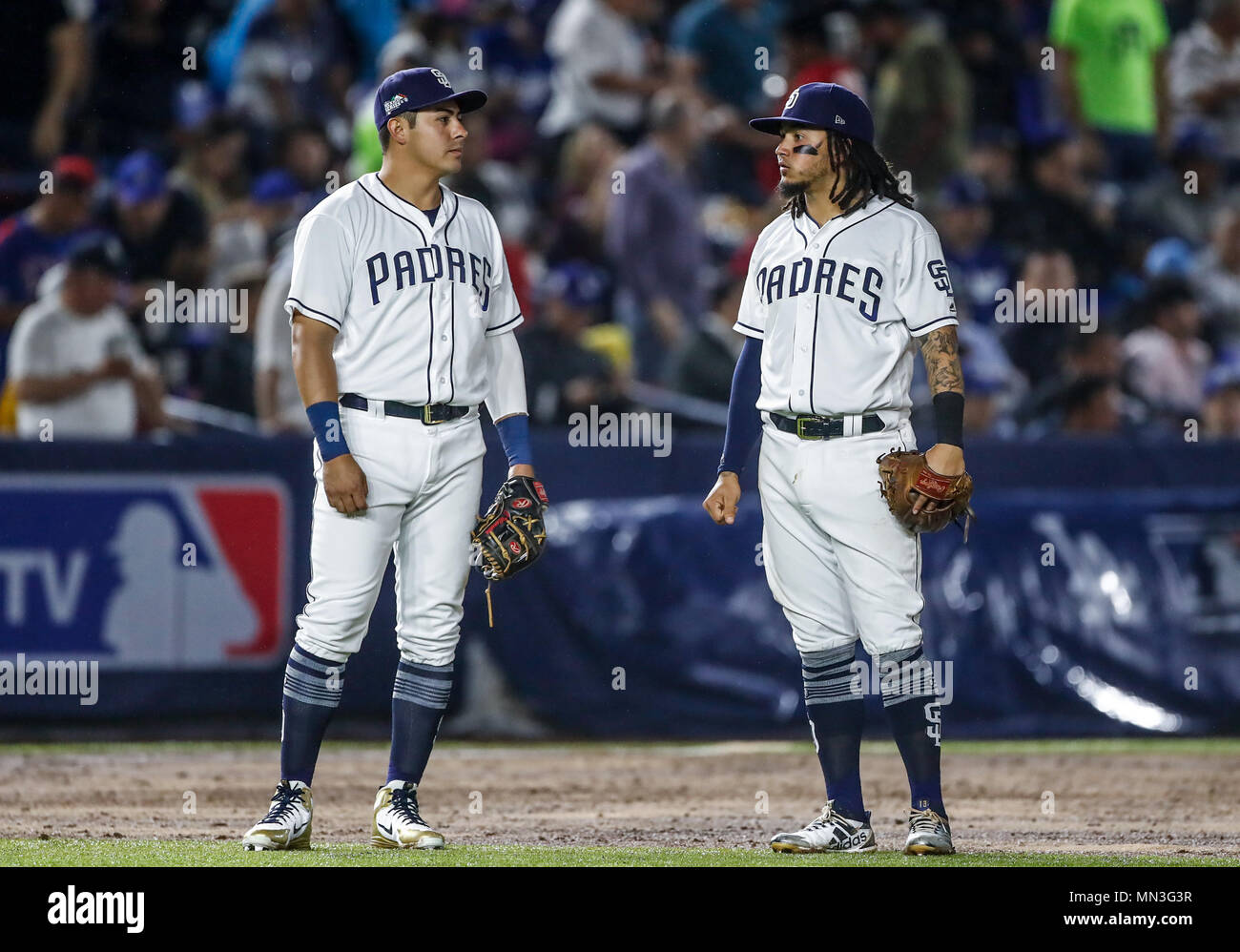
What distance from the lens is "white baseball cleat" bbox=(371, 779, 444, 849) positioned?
5.29 m

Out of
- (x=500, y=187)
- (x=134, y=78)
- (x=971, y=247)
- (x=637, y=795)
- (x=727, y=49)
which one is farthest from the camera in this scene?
(x=727, y=49)

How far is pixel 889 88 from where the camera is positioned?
492 inches

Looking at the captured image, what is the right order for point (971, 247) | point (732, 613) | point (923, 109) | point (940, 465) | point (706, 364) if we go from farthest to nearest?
point (923, 109), point (971, 247), point (706, 364), point (732, 613), point (940, 465)

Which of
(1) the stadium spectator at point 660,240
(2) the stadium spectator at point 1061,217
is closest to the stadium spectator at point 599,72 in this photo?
(1) the stadium spectator at point 660,240

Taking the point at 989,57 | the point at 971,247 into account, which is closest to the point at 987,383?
the point at 971,247

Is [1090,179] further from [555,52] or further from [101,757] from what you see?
[101,757]

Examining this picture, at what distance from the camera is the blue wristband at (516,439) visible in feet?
18.4

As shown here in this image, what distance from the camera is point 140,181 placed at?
1020 cm

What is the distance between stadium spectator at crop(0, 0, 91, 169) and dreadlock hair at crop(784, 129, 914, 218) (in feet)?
23.2

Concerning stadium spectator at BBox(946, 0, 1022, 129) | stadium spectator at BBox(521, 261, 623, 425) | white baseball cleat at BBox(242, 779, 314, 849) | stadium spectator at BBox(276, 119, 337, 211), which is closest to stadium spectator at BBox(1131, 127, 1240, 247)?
stadium spectator at BBox(946, 0, 1022, 129)

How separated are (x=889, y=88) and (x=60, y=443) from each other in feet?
20.3

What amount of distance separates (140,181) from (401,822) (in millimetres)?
5821

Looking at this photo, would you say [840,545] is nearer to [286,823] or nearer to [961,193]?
[286,823]

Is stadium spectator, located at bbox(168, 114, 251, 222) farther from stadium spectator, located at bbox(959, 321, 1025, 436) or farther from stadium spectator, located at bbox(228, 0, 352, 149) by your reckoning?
stadium spectator, located at bbox(959, 321, 1025, 436)
